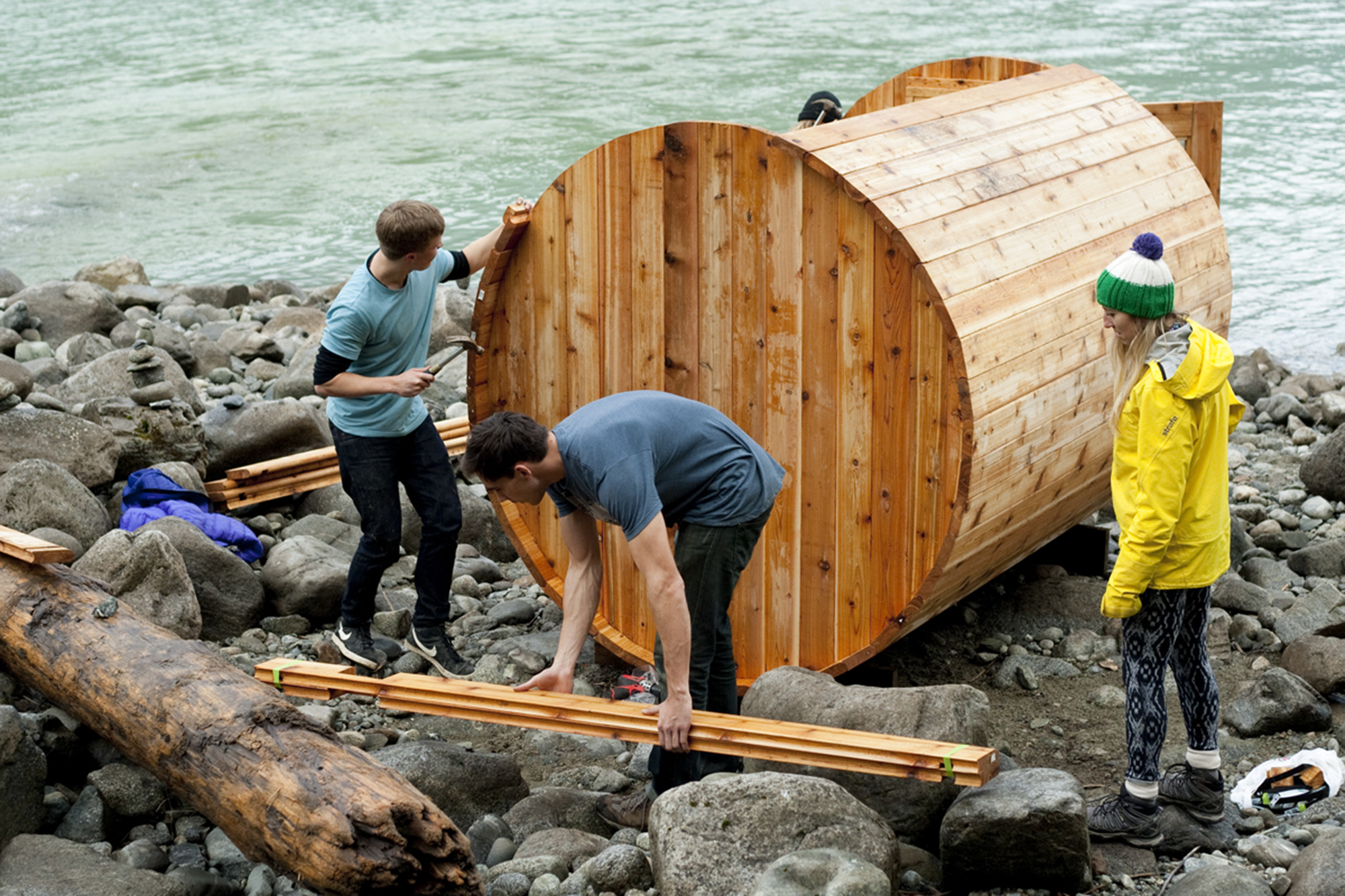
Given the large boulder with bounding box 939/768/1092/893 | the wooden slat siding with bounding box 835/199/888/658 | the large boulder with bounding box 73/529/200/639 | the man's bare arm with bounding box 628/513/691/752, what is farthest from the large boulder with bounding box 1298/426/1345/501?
the large boulder with bounding box 73/529/200/639

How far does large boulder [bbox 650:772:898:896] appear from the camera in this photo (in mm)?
4430

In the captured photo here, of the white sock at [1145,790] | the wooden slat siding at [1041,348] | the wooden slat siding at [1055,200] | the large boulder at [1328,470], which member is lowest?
the large boulder at [1328,470]

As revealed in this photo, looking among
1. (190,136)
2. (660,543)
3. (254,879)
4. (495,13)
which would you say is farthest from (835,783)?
(495,13)

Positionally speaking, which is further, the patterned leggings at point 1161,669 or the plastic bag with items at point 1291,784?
the plastic bag with items at point 1291,784

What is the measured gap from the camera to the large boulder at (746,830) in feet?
14.5

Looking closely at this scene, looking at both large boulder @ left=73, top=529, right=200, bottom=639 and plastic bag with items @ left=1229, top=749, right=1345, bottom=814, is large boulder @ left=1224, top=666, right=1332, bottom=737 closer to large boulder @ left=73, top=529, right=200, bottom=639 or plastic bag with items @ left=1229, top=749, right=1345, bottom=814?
plastic bag with items @ left=1229, top=749, right=1345, bottom=814

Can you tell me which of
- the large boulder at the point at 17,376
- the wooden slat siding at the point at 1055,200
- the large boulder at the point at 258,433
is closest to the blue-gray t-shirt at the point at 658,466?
the wooden slat siding at the point at 1055,200

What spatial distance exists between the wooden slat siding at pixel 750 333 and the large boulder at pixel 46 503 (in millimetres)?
3515

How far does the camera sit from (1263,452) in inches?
392

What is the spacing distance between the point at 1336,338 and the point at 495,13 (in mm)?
28675

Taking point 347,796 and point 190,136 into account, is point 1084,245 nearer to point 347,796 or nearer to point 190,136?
point 347,796

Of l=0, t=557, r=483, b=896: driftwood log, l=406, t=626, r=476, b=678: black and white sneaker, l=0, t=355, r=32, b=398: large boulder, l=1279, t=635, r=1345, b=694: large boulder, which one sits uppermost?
l=0, t=557, r=483, b=896: driftwood log

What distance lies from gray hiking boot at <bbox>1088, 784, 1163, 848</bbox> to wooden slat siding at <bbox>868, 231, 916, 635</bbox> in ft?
3.80

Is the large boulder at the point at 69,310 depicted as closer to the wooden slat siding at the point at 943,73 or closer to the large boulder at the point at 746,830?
the wooden slat siding at the point at 943,73
